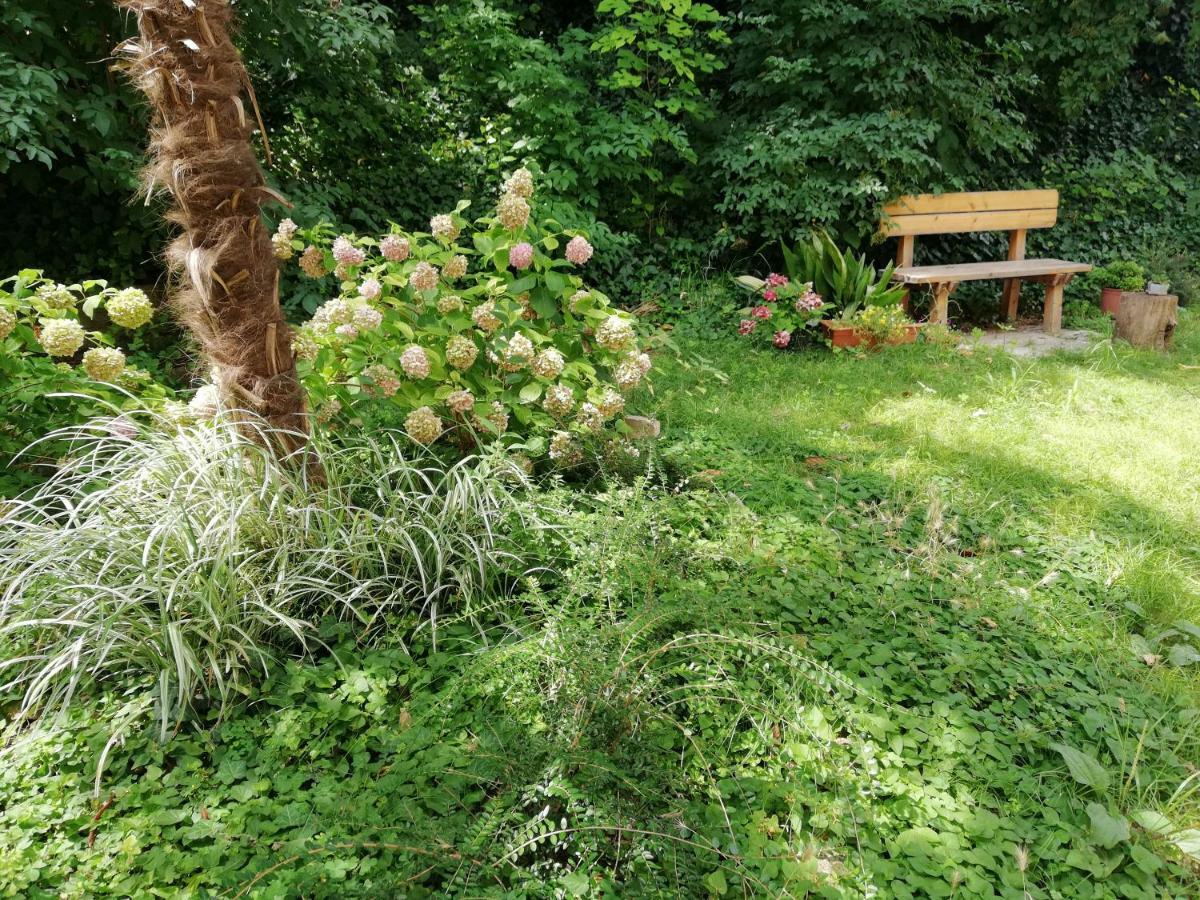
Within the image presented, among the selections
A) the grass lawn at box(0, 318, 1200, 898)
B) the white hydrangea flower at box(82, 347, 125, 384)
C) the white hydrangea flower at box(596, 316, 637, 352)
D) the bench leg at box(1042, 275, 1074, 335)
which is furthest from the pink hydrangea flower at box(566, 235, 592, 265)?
the bench leg at box(1042, 275, 1074, 335)

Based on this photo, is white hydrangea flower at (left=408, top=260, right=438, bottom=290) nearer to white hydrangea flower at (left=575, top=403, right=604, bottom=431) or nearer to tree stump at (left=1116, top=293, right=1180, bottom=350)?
white hydrangea flower at (left=575, top=403, right=604, bottom=431)

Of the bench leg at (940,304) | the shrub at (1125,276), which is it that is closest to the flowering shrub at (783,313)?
the bench leg at (940,304)

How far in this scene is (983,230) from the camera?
24.0 feet

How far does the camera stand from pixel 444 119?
22.6ft

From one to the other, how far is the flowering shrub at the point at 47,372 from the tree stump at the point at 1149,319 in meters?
6.54

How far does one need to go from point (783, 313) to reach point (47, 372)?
447 centimetres

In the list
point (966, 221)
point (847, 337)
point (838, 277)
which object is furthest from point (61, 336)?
point (966, 221)

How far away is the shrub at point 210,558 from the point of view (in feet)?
6.79

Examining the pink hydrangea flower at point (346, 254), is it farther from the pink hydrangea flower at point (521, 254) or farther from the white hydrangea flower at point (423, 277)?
the pink hydrangea flower at point (521, 254)

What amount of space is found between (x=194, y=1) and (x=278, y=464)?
1.29m

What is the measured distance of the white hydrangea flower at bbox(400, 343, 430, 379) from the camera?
9.53 feet

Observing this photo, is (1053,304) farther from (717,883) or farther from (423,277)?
(717,883)

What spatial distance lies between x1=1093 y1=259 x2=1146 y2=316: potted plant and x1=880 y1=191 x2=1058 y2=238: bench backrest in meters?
0.70

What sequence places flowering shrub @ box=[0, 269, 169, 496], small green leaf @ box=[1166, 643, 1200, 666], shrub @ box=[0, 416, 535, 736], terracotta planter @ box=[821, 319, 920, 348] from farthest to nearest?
1. terracotta planter @ box=[821, 319, 920, 348]
2. flowering shrub @ box=[0, 269, 169, 496]
3. small green leaf @ box=[1166, 643, 1200, 666]
4. shrub @ box=[0, 416, 535, 736]
